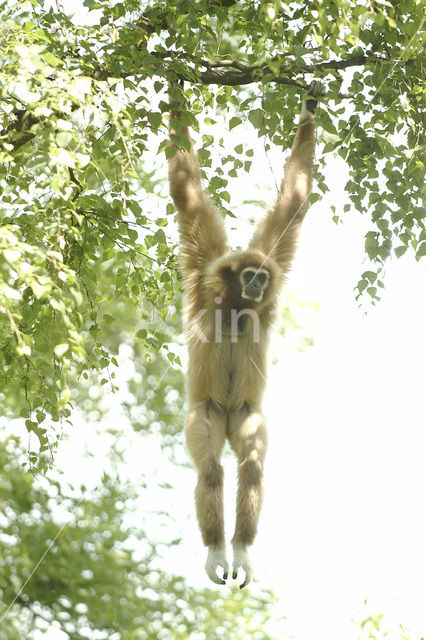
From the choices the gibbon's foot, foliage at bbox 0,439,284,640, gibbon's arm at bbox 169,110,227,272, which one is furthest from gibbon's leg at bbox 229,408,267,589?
foliage at bbox 0,439,284,640

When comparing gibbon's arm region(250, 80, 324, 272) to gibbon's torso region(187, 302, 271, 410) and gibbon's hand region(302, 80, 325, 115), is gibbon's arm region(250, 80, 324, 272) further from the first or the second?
gibbon's torso region(187, 302, 271, 410)

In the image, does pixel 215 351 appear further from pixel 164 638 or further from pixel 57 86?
pixel 164 638

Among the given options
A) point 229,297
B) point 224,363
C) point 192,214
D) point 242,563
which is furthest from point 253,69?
point 242,563

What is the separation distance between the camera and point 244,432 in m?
4.79

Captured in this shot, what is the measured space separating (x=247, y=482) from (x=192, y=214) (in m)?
1.96

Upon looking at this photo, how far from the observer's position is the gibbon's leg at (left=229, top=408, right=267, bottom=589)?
4316 millimetres

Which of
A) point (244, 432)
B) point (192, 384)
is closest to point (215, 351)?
point (192, 384)

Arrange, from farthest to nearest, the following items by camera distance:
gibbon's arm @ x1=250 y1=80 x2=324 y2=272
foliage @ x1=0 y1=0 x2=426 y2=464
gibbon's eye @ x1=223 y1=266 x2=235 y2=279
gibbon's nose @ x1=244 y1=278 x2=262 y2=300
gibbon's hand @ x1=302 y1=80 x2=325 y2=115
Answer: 1. gibbon's arm @ x1=250 y1=80 x2=324 y2=272
2. gibbon's eye @ x1=223 y1=266 x2=235 y2=279
3. gibbon's nose @ x1=244 y1=278 x2=262 y2=300
4. gibbon's hand @ x1=302 y1=80 x2=325 y2=115
5. foliage @ x1=0 y1=0 x2=426 y2=464

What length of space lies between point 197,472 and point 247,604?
29.2 ft

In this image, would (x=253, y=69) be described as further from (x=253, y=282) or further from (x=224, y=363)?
(x=224, y=363)

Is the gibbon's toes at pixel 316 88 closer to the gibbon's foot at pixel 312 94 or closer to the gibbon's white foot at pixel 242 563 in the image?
the gibbon's foot at pixel 312 94

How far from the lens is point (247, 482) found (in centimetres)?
447

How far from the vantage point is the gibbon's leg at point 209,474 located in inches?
169

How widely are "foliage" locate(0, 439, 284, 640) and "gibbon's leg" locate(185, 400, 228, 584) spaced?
22.6 feet
